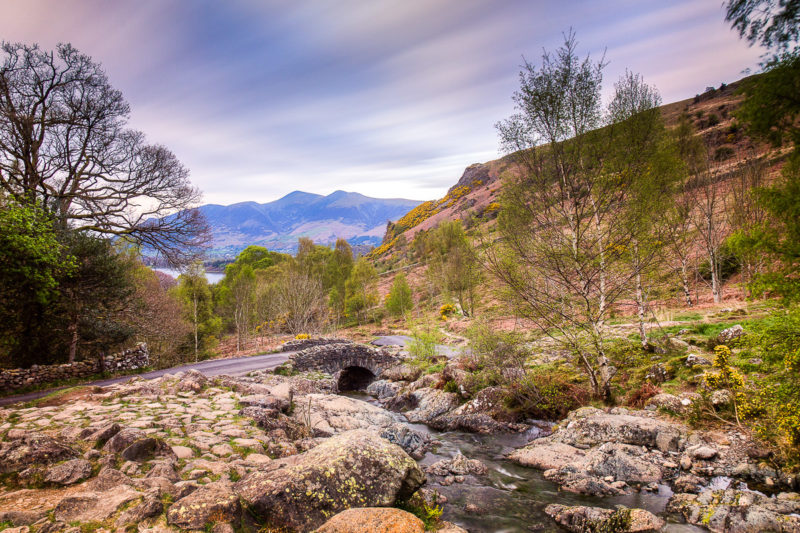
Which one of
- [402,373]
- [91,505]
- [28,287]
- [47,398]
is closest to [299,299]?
[402,373]

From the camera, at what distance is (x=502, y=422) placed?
45.7 feet

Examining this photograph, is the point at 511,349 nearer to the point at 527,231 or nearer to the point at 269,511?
the point at 527,231

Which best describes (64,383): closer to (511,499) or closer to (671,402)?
(511,499)

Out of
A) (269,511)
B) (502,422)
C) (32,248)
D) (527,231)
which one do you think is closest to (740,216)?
(527,231)

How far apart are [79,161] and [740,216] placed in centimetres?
3743

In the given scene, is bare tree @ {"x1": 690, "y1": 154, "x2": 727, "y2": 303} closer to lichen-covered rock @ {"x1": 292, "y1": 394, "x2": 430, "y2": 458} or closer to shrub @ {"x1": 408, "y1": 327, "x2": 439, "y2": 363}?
shrub @ {"x1": 408, "y1": 327, "x2": 439, "y2": 363}

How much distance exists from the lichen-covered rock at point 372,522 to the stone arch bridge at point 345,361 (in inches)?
740

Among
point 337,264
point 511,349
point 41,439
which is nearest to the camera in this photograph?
point 41,439

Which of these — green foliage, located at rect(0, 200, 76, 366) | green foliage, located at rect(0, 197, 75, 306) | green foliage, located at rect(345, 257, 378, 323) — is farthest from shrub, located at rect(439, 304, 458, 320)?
green foliage, located at rect(0, 197, 75, 306)

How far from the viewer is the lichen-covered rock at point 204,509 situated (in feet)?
14.0

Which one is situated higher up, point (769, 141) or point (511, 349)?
point (769, 141)

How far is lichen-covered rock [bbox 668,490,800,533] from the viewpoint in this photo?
18.6 ft

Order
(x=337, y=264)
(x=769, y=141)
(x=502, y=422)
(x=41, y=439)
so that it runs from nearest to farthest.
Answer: (x=769, y=141) → (x=41, y=439) → (x=502, y=422) → (x=337, y=264)

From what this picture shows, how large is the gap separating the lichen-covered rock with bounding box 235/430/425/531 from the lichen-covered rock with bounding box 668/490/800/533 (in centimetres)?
539
